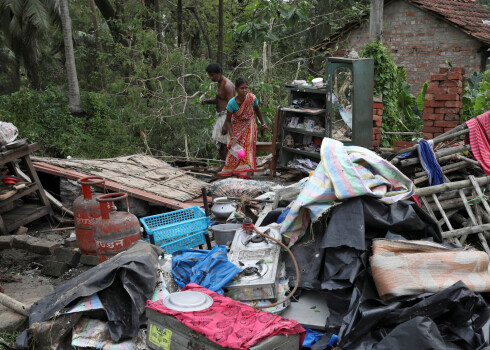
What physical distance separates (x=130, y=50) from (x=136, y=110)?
75.6 inches

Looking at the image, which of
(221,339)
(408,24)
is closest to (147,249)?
(221,339)

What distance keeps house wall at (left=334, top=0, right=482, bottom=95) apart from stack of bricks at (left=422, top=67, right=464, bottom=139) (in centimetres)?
592

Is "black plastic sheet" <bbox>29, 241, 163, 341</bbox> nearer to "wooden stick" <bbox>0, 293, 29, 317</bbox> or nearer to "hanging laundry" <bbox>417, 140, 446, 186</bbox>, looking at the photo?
"wooden stick" <bbox>0, 293, 29, 317</bbox>

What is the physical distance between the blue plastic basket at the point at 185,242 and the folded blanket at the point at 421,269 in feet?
7.63

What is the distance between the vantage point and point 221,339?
3.02 meters

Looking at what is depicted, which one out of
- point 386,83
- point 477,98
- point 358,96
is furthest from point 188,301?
point 386,83

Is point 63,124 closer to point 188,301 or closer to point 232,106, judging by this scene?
point 232,106

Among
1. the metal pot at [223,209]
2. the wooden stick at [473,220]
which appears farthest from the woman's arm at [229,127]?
the wooden stick at [473,220]

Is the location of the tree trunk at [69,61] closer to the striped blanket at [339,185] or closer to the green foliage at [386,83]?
the green foliage at [386,83]

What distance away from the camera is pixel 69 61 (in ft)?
47.0

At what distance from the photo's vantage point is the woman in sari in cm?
797

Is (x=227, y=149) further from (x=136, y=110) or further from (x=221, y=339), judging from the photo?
(x=221, y=339)

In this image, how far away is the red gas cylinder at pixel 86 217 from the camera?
5594mm

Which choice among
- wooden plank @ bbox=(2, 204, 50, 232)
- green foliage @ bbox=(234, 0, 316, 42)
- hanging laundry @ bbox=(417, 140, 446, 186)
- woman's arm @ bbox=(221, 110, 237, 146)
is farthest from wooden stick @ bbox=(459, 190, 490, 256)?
wooden plank @ bbox=(2, 204, 50, 232)
